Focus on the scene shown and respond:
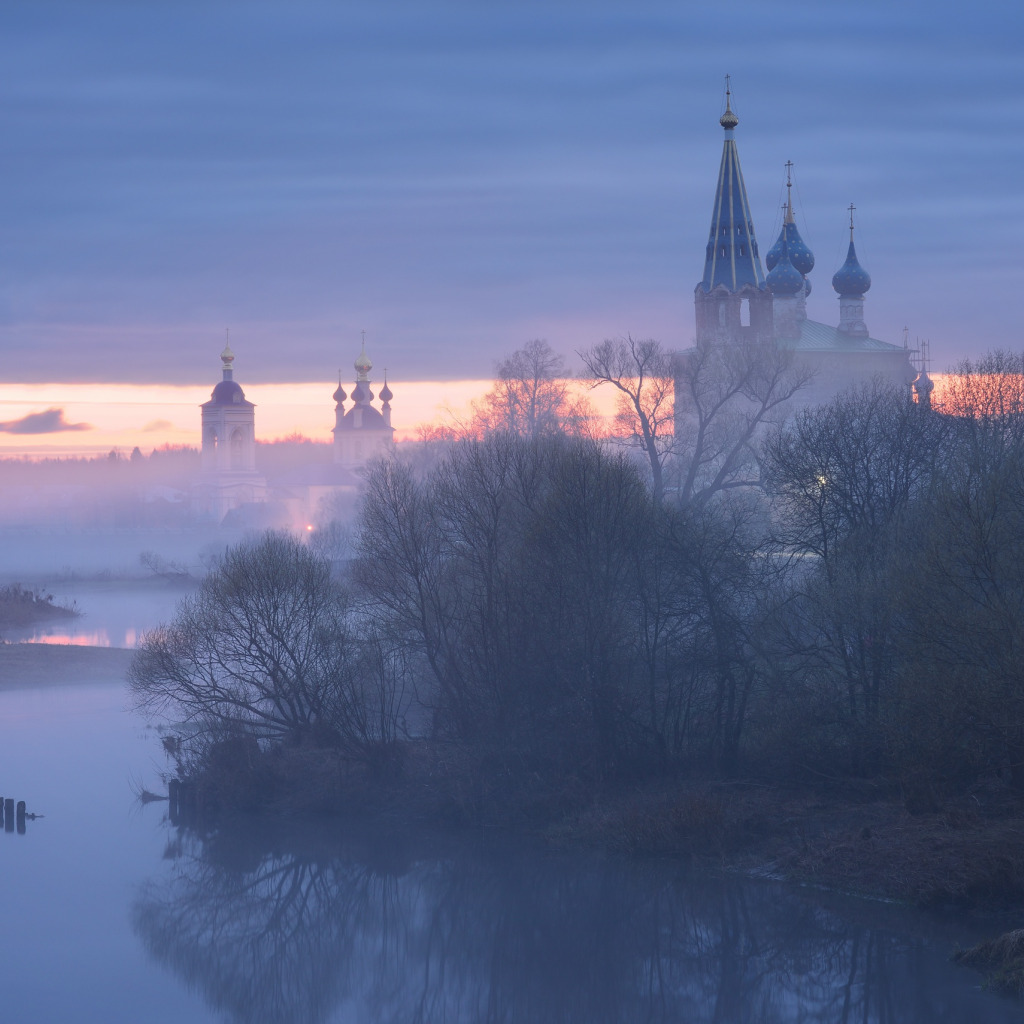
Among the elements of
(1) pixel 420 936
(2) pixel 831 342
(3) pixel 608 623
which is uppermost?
(2) pixel 831 342

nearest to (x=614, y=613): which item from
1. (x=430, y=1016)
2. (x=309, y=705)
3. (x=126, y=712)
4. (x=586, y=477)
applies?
(x=586, y=477)

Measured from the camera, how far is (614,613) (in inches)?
758

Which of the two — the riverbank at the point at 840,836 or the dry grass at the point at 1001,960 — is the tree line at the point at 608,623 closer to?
the riverbank at the point at 840,836

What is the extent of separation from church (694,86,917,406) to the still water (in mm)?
25097

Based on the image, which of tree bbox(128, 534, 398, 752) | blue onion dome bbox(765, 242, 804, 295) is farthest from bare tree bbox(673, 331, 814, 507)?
blue onion dome bbox(765, 242, 804, 295)

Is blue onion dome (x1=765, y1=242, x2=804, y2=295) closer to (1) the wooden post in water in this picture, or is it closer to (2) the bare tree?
(2) the bare tree

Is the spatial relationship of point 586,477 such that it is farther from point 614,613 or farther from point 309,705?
point 309,705

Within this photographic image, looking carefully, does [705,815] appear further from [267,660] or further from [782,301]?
[782,301]

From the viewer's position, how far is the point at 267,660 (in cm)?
2089

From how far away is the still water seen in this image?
12930 millimetres

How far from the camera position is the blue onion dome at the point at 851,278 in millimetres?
51406

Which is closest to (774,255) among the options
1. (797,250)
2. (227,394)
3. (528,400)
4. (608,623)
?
(797,250)

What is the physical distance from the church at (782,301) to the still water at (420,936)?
2510 cm

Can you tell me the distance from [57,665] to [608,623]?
18.7m
